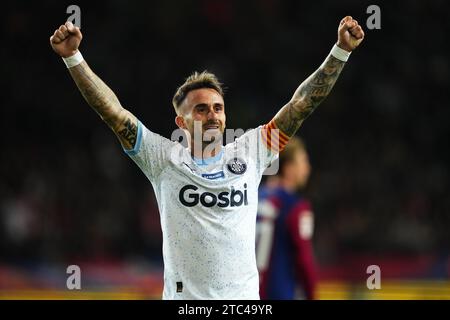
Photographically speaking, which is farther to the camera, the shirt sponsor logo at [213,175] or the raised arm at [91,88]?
the shirt sponsor logo at [213,175]

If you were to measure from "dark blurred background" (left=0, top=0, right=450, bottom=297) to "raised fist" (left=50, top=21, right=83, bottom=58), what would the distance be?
305 inches

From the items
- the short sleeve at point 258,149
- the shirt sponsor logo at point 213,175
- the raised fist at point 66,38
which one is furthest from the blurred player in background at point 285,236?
the raised fist at point 66,38

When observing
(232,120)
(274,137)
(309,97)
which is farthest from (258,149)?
(232,120)

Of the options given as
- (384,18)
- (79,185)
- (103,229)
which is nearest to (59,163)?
(79,185)

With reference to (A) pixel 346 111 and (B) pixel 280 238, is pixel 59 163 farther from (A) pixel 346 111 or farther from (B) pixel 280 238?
(B) pixel 280 238

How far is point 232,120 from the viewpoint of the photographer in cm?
1425

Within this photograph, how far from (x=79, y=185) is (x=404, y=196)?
16.5ft

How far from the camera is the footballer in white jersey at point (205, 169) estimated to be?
4379mm

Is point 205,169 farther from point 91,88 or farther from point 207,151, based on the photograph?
point 91,88

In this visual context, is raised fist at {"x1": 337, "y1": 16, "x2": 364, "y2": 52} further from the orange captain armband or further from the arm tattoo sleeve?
the orange captain armband

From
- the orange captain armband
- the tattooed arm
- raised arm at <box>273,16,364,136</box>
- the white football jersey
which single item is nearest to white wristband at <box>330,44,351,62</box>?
raised arm at <box>273,16,364,136</box>

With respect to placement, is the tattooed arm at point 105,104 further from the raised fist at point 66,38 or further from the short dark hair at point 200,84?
the short dark hair at point 200,84

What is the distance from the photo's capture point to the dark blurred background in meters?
12.8

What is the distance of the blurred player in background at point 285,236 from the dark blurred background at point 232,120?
17.8ft
